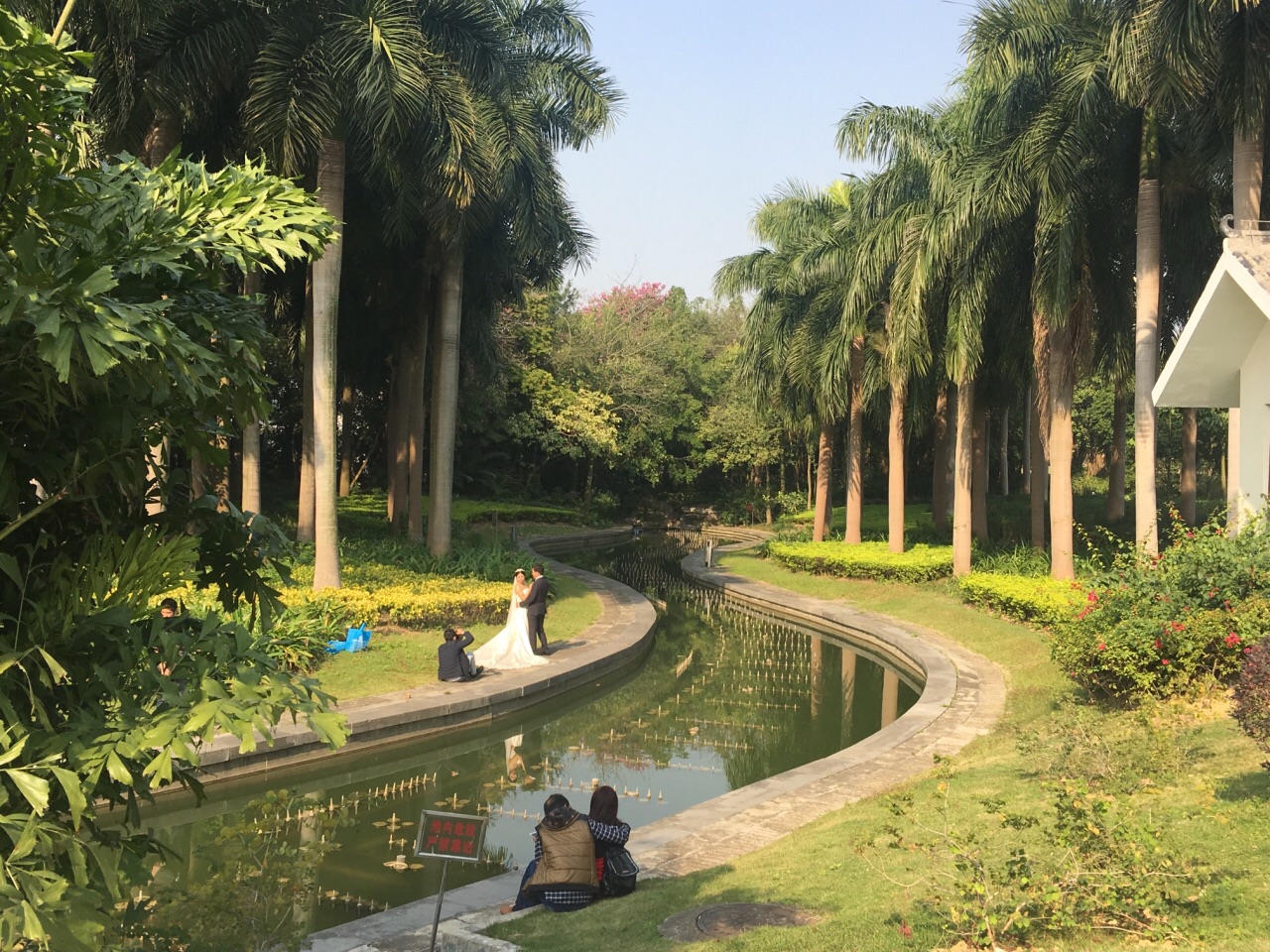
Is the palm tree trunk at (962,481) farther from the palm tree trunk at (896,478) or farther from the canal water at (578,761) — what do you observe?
the canal water at (578,761)

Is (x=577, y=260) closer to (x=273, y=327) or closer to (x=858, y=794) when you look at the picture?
(x=273, y=327)

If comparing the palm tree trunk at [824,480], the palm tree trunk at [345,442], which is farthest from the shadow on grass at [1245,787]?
the palm tree trunk at [345,442]

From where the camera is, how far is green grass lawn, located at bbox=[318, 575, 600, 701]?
1427 centimetres

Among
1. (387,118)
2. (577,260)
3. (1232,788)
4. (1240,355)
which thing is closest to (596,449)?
(577,260)

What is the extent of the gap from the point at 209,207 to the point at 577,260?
869 inches

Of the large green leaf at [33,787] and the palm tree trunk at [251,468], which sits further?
the palm tree trunk at [251,468]

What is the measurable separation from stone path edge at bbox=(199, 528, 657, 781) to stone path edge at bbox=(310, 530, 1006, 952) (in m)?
1.63

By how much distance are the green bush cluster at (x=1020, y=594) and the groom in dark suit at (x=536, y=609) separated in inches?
304

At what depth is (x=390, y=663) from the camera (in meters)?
15.4

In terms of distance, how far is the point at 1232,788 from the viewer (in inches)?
326

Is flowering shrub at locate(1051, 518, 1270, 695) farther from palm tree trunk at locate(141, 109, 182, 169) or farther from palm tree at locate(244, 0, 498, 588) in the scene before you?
palm tree trunk at locate(141, 109, 182, 169)

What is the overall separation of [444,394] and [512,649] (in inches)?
251

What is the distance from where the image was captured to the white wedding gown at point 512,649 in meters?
16.5

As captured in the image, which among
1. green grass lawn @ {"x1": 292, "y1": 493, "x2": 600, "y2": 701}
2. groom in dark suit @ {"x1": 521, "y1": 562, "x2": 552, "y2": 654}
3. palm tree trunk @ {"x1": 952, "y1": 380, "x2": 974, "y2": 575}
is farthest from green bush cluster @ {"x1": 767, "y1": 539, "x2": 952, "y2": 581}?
groom in dark suit @ {"x1": 521, "y1": 562, "x2": 552, "y2": 654}
